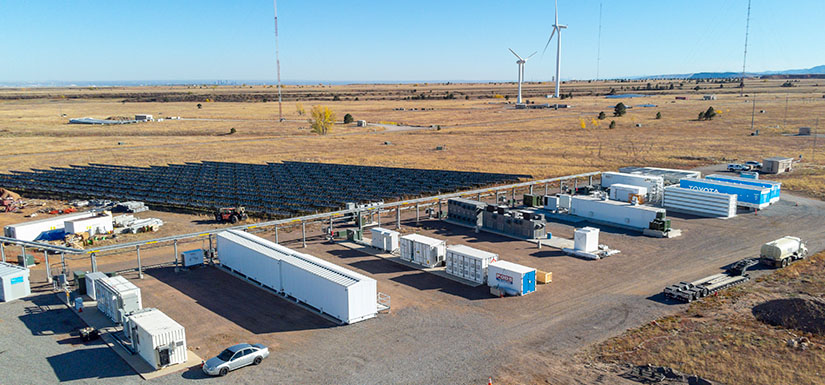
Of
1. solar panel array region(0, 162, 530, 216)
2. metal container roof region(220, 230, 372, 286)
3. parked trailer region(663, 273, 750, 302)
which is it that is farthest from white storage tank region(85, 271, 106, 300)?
parked trailer region(663, 273, 750, 302)

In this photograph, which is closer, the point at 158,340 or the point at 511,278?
the point at 158,340

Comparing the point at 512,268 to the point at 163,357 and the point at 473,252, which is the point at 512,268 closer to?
the point at 473,252

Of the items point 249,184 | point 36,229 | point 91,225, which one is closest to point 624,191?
point 249,184

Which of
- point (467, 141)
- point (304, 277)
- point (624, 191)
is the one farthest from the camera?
point (467, 141)

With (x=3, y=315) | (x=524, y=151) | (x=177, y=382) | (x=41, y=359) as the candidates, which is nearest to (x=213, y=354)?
(x=177, y=382)

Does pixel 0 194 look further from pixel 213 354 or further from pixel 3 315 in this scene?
pixel 213 354

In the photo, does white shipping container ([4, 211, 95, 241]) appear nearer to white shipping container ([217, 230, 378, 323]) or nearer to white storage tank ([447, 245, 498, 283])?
white shipping container ([217, 230, 378, 323])
